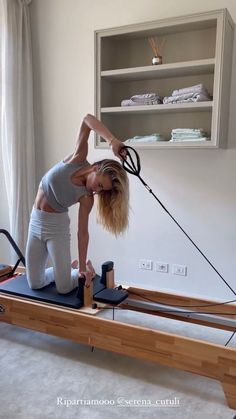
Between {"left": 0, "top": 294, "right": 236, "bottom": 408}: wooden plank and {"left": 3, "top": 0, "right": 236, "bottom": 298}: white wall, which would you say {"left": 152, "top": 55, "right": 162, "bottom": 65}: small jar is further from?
{"left": 0, "top": 294, "right": 236, "bottom": 408}: wooden plank

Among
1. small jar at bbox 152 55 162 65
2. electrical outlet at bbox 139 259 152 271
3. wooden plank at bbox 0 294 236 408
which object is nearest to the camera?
wooden plank at bbox 0 294 236 408

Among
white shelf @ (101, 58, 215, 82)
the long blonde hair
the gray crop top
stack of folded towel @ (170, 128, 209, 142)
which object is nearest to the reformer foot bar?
the long blonde hair

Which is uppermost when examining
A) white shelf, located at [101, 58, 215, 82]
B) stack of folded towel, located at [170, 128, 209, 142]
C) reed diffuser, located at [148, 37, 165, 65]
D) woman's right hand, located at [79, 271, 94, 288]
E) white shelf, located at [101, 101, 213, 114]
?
reed diffuser, located at [148, 37, 165, 65]

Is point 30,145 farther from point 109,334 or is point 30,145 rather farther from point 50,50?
point 109,334

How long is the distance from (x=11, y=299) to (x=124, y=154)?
1.14 meters

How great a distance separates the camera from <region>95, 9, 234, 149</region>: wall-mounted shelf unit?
8.06ft

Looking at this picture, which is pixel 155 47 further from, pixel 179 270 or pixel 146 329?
pixel 146 329

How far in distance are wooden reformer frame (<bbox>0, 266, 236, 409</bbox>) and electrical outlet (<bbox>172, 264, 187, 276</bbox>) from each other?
0.63 meters

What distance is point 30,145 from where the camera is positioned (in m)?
3.39

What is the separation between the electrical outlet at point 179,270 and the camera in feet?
10.00

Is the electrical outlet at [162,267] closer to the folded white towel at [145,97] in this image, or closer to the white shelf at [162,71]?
the folded white towel at [145,97]

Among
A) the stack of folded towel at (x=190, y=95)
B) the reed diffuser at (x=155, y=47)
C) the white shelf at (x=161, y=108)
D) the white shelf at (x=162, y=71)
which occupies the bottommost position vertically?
the white shelf at (x=161, y=108)

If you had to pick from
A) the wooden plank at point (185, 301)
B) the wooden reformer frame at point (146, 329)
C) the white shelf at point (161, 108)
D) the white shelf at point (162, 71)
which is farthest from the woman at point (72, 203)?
the white shelf at point (162, 71)

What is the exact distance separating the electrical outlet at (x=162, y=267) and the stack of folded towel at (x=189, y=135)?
1.09 m
